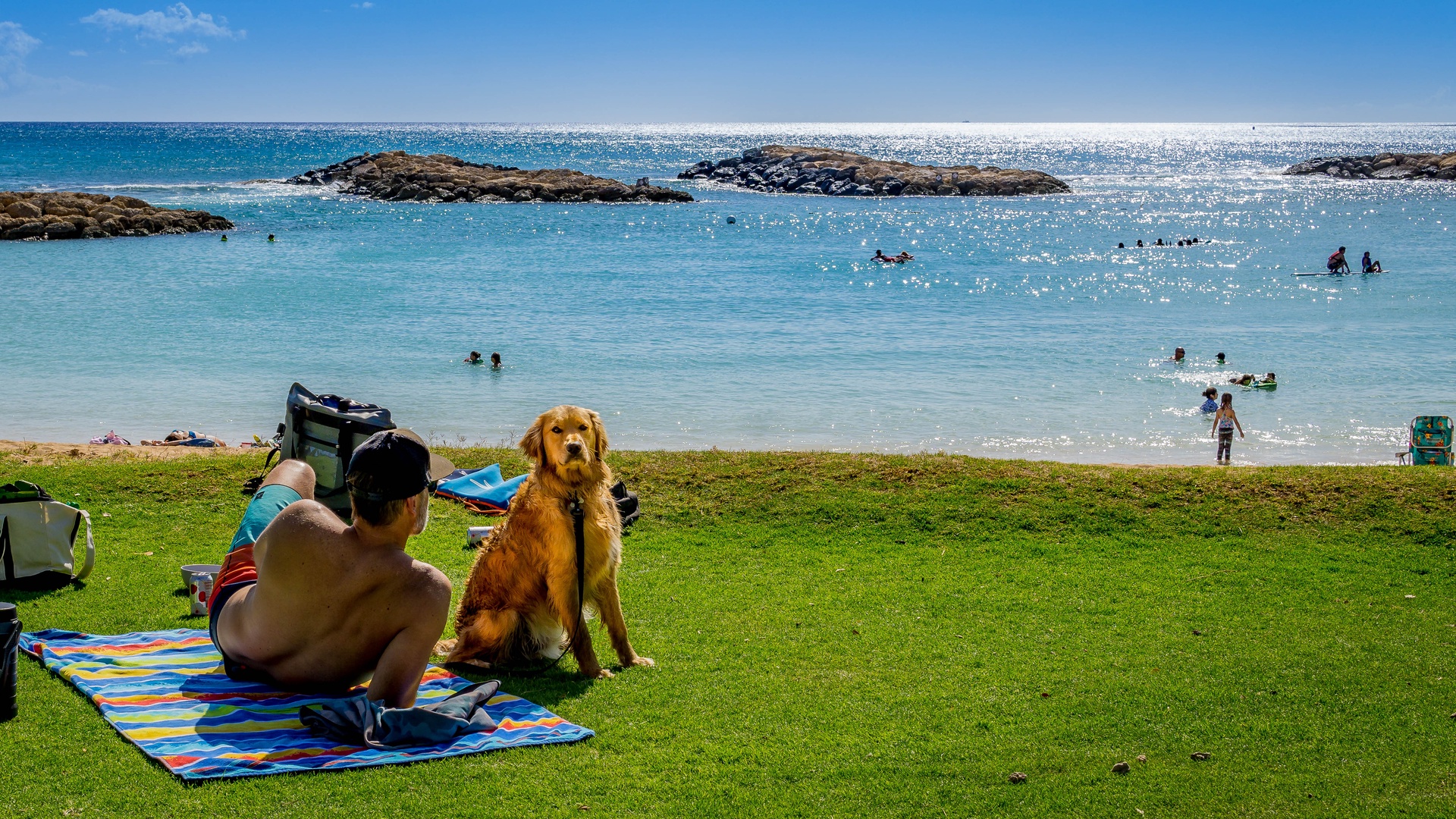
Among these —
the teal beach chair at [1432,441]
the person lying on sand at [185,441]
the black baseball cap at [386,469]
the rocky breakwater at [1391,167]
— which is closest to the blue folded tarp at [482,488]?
the black baseball cap at [386,469]

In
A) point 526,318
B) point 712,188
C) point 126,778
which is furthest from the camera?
point 712,188

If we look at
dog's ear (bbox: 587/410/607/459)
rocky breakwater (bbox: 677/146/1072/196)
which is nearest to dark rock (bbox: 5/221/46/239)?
dog's ear (bbox: 587/410/607/459)

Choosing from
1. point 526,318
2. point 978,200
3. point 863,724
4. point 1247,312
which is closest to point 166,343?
point 526,318

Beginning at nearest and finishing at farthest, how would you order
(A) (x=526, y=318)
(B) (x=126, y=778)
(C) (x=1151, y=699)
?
(B) (x=126, y=778)
(C) (x=1151, y=699)
(A) (x=526, y=318)

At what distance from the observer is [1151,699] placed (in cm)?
638

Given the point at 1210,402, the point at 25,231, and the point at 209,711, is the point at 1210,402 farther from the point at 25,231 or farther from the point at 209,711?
the point at 25,231

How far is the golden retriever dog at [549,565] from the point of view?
256 inches

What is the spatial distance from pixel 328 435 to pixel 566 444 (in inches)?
85.1

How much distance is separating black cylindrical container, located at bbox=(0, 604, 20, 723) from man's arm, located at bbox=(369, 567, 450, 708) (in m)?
1.83

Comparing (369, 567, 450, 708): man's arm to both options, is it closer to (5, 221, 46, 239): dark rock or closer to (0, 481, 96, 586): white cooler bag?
(0, 481, 96, 586): white cooler bag

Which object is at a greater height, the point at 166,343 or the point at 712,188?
the point at 712,188

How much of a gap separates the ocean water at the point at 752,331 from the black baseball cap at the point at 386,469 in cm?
1386

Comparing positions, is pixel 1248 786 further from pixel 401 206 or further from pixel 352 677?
pixel 401 206

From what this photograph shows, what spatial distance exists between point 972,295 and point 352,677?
37.2 meters
